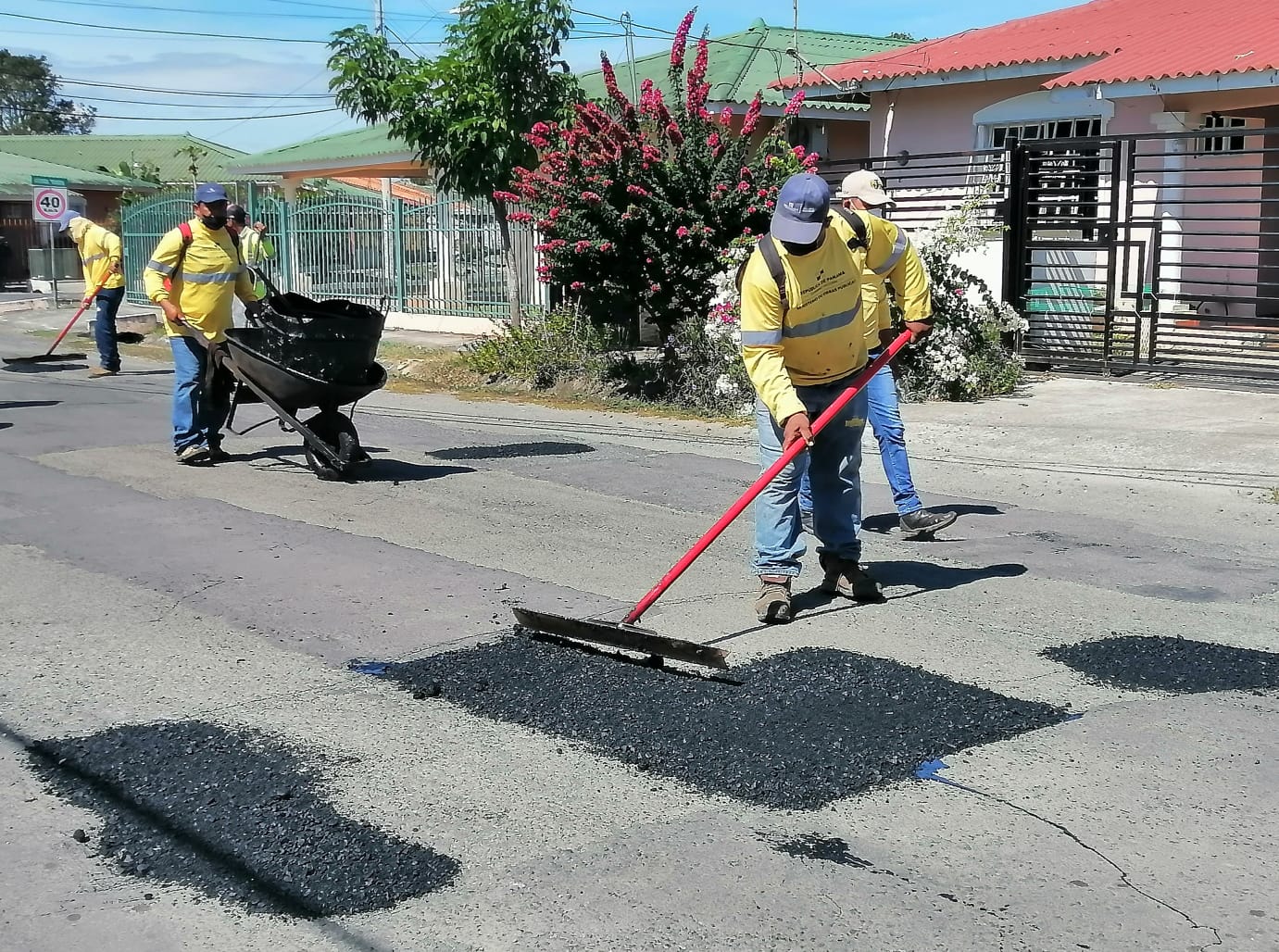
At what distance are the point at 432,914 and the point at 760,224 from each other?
10.6 meters

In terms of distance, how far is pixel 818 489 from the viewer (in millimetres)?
6484

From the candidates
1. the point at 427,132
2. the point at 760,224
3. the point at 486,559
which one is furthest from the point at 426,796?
the point at 427,132

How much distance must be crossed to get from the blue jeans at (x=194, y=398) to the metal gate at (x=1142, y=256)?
27.3 feet

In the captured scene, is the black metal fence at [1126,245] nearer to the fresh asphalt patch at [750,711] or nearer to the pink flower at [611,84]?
the pink flower at [611,84]

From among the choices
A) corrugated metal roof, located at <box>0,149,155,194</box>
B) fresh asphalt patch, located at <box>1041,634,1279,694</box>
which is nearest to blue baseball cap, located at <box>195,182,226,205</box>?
fresh asphalt patch, located at <box>1041,634,1279,694</box>

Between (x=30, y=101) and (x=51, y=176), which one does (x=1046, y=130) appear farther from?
(x=30, y=101)

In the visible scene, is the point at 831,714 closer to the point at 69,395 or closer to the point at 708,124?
the point at 708,124

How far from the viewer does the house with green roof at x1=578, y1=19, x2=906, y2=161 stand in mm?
20438

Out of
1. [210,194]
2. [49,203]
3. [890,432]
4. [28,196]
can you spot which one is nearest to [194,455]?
[210,194]

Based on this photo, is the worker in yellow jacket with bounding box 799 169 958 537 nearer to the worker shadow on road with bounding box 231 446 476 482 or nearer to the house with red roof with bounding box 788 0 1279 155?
the worker shadow on road with bounding box 231 446 476 482

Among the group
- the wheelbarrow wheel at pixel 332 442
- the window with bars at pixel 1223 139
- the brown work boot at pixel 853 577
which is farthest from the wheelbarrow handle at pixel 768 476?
the window with bars at pixel 1223 139

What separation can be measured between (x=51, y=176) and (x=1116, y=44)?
38740mm

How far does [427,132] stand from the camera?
17609mm

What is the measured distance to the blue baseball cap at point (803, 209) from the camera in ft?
18.4
